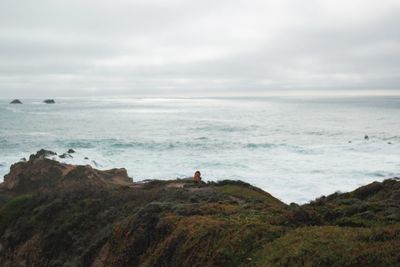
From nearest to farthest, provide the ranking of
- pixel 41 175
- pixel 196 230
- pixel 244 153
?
pixel 196 230
pixel 41 175
pixel 244 153

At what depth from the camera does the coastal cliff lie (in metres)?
6.62

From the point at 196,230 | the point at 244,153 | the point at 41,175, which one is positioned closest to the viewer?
the point at 196,230

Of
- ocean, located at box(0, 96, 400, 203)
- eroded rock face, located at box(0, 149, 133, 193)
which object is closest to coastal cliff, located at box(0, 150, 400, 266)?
eroded rock face, located at box(0, 149, 133, 193)

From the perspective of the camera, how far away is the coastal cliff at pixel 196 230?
21.7ft

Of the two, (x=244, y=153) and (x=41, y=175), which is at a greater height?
(x=41, y=175)

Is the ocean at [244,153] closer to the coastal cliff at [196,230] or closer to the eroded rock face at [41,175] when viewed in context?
the eroded rock face at [41,175]

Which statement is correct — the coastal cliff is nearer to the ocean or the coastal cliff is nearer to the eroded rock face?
the eroded rock face

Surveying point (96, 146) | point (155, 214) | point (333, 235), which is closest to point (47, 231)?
point (155, 214)

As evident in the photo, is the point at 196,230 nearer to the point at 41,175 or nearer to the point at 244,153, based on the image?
the point at 41,175

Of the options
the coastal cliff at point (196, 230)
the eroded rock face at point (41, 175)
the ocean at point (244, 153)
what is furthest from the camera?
the ocean at point (244, 153)

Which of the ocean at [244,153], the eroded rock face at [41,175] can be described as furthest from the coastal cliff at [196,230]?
the ocean at [244,153]

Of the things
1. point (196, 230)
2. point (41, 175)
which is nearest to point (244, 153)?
point (41, 175)

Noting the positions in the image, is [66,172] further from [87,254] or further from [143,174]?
[87,254]

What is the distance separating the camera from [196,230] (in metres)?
8.32
